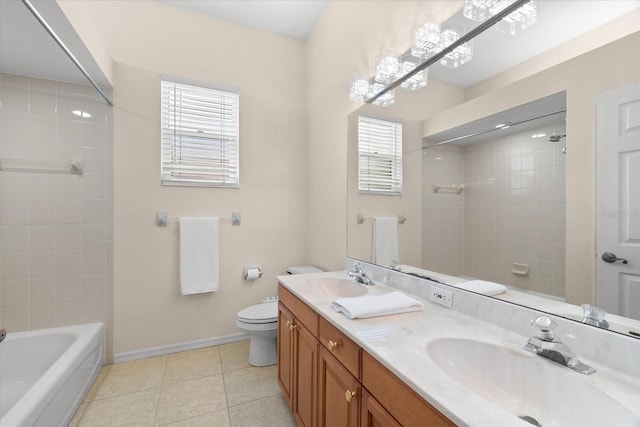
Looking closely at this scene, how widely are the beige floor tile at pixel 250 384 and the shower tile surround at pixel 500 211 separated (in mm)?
1435

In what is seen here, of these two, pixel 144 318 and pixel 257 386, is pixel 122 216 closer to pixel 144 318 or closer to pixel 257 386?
pixel 144 318

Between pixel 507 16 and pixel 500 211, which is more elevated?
pixel 507 16

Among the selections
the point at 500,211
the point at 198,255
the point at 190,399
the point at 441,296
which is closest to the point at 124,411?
the point at 190,399

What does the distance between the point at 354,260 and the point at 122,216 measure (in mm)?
1943

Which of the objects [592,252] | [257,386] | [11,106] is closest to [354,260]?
[257,386]

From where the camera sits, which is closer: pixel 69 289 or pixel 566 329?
pixel 566 329

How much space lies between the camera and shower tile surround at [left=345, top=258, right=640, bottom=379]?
768 millimetres

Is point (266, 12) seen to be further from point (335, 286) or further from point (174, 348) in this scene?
point (174, 348)

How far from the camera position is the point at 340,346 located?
1.12 metres

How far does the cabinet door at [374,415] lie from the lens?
83cm

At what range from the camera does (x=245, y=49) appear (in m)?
2.83

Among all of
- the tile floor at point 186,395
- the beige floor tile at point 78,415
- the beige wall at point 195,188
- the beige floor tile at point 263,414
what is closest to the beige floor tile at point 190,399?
the tile floor at point 186,395

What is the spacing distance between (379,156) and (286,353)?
1.36 meters

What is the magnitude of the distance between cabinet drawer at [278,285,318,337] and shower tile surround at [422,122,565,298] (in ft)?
2.13
